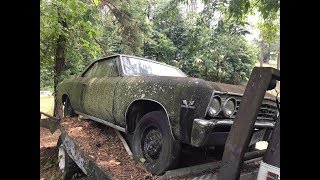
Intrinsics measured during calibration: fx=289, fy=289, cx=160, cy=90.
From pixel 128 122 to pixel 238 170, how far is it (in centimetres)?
206

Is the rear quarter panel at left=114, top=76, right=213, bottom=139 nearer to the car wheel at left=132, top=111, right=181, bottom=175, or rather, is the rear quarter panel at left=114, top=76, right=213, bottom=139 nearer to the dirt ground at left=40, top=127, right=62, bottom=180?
the car wheel at left=132, top=111, right=181, bottom=175

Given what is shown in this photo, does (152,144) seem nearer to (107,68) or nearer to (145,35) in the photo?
(107,68)

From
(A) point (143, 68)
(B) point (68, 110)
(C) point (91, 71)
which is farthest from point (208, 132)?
(B) point (68, 110)

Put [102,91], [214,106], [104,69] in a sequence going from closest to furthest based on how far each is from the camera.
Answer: [214,106] → [102,91] → [104,69]

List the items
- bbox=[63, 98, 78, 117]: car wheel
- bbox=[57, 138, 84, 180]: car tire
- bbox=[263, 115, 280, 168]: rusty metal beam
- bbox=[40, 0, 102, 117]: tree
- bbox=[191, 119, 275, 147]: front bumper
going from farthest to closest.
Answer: bbox=[40, 0, 102, 117]: tree
bbox=[63, 98, 78, 117]: car wheel
bbox=[57, 138, 84, 180]: car tire
bbox=[191, 119, 275, 147]: front bumper
bbox=[263, 115, 280, 168]: rusty metal beam

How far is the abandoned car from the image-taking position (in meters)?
2.79

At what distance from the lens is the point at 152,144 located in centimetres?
329

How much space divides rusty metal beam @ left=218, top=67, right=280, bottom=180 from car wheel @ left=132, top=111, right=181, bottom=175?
108 cm

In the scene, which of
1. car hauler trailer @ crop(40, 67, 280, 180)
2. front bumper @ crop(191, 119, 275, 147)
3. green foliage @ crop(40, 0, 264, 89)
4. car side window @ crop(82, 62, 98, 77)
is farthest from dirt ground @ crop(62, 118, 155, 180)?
green foliage @ crop(40, 0, 264, 89)

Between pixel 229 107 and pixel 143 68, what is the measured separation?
72.6 inches

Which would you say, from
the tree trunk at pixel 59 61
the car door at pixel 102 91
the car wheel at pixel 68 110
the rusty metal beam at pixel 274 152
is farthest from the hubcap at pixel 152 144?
the tree trunk at pixel 59 61
